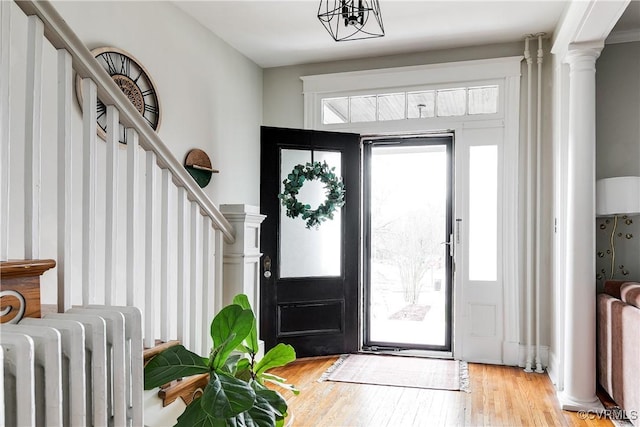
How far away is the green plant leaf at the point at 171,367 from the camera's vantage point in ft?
5.65

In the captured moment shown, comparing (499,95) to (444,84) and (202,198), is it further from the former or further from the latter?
(202,198)

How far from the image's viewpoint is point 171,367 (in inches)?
69.9

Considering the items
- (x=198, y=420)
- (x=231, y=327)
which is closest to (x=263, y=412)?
(x=198, y=420)

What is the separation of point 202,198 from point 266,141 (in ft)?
7.66

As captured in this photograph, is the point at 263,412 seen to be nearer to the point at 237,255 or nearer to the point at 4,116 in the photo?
the point at 237,255

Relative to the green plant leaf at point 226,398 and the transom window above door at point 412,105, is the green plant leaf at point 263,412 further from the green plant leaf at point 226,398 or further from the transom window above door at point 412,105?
the transom window above door at point 412,105

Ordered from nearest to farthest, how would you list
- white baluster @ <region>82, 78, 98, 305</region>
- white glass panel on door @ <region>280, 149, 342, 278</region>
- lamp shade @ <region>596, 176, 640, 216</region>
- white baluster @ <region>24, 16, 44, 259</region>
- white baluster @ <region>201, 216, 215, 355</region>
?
white baluster @ <region>24, 16, 44, 259</region> < white baluster @ <region>82, 78, 98, 305</region> < white baluster @ <region>201, 216, 215, 355</region> < lamp shade @ <region>596, 176, 640, 216</region> < white glass panel on door @ <region>280, 149, 342, 278</region>

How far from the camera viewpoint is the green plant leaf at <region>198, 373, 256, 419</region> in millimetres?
1604

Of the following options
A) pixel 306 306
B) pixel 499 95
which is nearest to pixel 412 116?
pixel 499 95

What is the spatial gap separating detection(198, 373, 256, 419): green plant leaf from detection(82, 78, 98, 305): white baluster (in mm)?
489

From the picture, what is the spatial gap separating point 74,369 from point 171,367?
446 mm

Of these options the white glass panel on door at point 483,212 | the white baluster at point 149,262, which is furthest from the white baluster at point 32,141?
the white glass panel on door at point 483,212

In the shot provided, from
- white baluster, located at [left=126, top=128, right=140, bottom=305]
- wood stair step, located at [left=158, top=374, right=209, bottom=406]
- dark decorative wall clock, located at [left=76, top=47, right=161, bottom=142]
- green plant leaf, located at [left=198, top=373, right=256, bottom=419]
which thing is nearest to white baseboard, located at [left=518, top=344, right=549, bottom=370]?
wood stair step, located at [left=158, top=374, right=209, bottom=406]

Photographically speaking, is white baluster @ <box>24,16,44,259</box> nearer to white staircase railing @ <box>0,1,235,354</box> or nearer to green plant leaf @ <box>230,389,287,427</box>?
white staircase railing @ <box>0,1,235,354</box>
